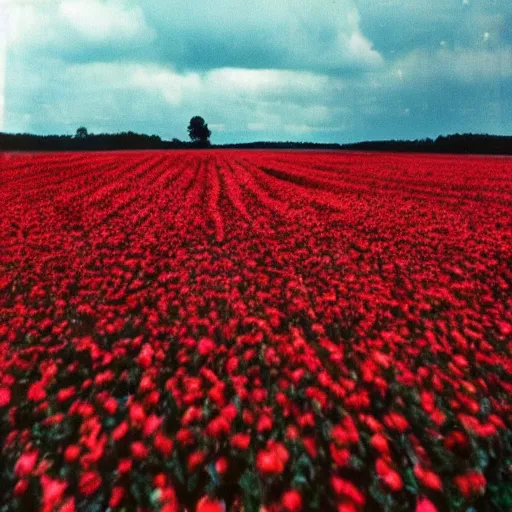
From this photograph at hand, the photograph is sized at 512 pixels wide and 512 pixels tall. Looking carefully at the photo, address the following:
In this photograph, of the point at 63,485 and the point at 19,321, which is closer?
the point at 63,485

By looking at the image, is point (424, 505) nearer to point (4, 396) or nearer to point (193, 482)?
point (193, 482)

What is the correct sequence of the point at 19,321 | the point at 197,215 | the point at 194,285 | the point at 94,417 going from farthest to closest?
the point at 197,215 → the point at 194,285 → the point at 19,321 → the point at 94,417

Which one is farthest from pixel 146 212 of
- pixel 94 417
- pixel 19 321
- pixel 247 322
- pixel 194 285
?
pixel 94 417

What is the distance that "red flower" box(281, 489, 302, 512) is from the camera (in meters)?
2.16

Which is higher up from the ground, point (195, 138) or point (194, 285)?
point (195, 138)

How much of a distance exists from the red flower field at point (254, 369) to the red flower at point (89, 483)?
2cm

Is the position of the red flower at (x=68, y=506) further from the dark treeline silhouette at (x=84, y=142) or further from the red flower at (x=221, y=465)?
the dark treeline silhouette at (x=84, y=142)

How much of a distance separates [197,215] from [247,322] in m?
A: 5.71

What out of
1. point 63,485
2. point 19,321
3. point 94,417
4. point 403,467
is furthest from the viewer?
point 19,321

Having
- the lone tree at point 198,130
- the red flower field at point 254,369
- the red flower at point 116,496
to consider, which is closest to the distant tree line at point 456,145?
the lone tree at point 198,130

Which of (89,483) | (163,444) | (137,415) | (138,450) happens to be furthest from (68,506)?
(137,415)

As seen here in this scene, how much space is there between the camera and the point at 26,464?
2.46 meters

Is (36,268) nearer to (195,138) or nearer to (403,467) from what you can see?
(403,467)

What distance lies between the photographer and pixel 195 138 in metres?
66.8
